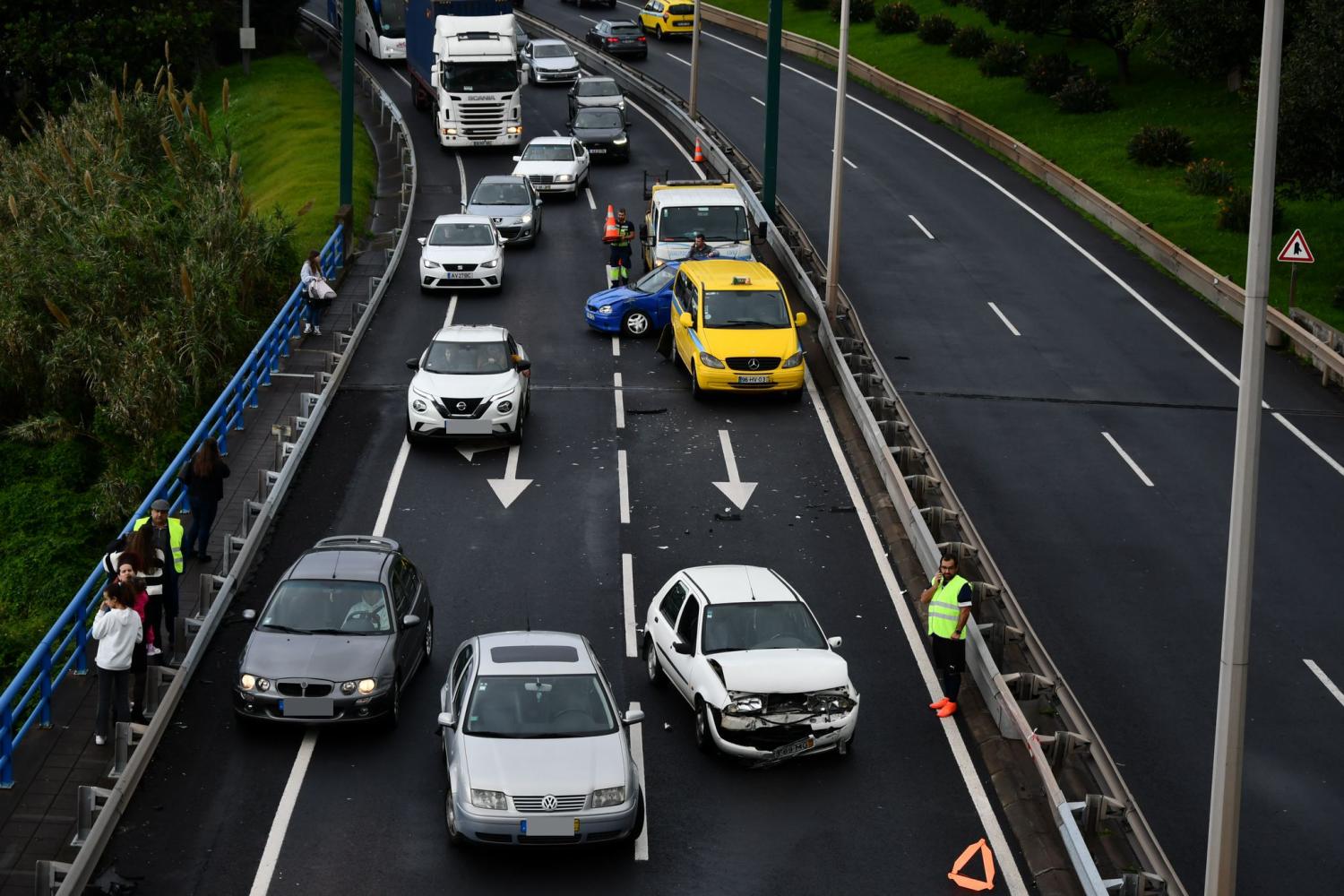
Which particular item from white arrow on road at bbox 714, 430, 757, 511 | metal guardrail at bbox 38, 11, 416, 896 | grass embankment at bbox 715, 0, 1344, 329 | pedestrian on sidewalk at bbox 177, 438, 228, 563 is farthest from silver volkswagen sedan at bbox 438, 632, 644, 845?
grass embankment at bbox 715, 0, 1344, 329

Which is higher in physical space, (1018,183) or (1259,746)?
(1018,183)

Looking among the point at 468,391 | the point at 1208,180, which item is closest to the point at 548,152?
the point at 1208,180

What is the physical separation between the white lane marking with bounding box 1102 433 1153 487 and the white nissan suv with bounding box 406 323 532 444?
391 inches

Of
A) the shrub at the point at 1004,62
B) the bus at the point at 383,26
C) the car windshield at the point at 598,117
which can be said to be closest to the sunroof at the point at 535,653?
the car windshield at the point at 598,117

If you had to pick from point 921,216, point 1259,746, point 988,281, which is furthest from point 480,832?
point 921,216

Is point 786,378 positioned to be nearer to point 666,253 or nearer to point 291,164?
point 666,253

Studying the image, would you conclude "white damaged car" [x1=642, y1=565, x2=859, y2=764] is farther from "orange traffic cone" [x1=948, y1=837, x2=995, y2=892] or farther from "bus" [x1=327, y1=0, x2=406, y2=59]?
"bus" [x1=327, y1=0, x2=406, y2=59]

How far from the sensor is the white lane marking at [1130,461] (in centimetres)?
2486

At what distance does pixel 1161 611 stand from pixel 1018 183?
28.3m

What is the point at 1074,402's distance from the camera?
94.0 feet

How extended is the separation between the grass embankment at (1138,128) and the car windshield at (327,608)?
2168 centimetres

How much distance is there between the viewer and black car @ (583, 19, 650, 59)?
65.9m

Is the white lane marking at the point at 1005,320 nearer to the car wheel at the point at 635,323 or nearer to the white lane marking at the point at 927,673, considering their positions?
the white lane marking at the point at 927,673

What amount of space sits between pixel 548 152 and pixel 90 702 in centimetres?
3027
